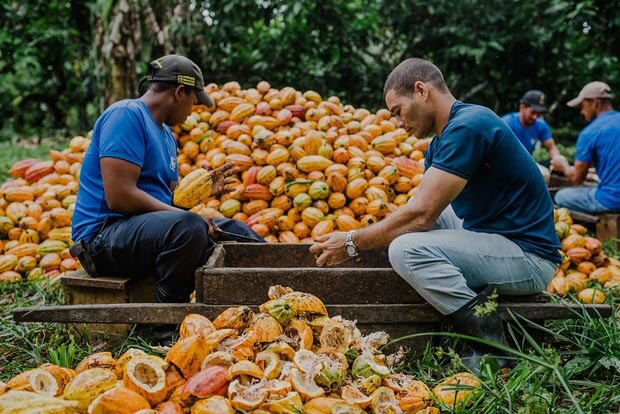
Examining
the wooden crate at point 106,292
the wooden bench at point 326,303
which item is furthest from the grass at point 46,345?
the wooden bench at point 326,303

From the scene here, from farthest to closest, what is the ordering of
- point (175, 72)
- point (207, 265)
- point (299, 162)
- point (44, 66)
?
point (44, 66), point (299, 162), point (175, 72), point (207, 265)

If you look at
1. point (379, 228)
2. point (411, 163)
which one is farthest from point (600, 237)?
point (379, 228)

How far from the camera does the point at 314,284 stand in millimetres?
2875

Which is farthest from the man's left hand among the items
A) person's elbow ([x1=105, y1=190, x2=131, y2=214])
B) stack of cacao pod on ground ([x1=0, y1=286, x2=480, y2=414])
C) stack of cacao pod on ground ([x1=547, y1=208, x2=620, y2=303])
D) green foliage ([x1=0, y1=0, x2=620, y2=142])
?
green foliage ([x1=0, y1=0, x2=620, y2=142])

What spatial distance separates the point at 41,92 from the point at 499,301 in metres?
16.2

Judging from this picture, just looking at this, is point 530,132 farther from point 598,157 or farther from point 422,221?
point 422,221

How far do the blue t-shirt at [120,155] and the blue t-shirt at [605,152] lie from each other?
4.56 metres

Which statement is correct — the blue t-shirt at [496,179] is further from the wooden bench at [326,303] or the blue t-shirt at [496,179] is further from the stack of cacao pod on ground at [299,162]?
the stack of cacao pod on ground at [299,162]

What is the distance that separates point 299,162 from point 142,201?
6.13 feet

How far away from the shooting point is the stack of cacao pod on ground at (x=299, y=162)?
454cm

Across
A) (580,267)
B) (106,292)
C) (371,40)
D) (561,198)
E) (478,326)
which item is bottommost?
(580,267)

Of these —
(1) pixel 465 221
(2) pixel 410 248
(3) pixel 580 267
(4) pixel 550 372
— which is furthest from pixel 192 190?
(3) pixel 580 267

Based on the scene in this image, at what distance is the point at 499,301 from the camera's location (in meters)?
2.87

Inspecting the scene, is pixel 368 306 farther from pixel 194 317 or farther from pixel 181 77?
pixel 181 77
